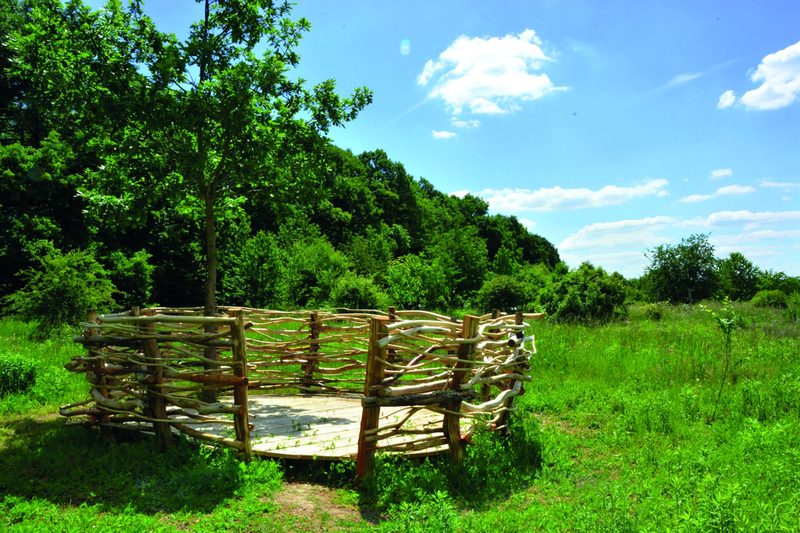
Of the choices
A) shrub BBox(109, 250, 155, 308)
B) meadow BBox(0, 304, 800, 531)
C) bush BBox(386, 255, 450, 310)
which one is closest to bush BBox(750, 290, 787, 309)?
bush BBox(386, 255, 450, 310)

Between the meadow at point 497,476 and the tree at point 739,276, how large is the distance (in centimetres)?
2263

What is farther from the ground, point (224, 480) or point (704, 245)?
point (704, 245)

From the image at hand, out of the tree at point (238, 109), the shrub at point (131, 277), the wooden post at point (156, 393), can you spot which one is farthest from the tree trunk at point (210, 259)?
the shrub at point (131, 277)

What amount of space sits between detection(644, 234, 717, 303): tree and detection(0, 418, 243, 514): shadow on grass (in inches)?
997

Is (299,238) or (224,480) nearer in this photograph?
(224,480)

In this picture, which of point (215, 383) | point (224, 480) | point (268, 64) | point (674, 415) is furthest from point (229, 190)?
point (674, 415)

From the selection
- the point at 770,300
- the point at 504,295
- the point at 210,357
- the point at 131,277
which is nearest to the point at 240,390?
the point at 210,357

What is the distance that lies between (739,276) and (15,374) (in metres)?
31.1

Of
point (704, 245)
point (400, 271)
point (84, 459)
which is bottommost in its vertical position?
point (84, 459)

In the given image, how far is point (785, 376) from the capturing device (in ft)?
23.1

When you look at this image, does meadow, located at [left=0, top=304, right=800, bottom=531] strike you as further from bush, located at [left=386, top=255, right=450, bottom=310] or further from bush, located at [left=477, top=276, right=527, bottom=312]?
→ bush, located at [left=477, top=276, right=527, bottom=312]

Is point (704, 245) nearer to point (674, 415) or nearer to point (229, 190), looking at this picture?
point (674, 415)

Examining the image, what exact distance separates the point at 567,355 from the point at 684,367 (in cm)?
185

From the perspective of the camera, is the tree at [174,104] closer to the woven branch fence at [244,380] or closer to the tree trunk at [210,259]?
the tree trunk at [210,259]
